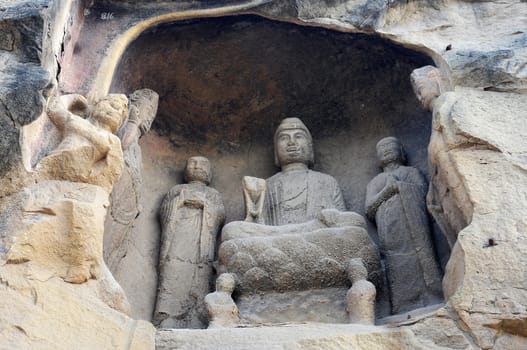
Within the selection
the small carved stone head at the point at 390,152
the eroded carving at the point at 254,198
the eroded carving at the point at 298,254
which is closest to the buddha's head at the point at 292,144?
the eroded carving at the point at 254,198

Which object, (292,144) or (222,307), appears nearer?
(222,307)

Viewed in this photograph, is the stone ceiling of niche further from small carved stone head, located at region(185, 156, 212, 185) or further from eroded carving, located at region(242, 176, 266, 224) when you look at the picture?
eroded carving, located at region(242, 176, 266, 224)

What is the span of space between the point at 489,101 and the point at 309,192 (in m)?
1.44

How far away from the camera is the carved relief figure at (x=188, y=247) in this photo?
481 cm

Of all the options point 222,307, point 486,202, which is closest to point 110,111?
point 222,307

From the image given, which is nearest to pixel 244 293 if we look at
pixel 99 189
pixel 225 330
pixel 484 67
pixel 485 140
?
pixel 225 330

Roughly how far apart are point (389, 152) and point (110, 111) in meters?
2.07

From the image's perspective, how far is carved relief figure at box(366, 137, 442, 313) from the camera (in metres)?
4.71

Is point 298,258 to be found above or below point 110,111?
below

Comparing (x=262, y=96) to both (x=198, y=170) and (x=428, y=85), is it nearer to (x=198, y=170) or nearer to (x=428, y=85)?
(x=198, y=170)

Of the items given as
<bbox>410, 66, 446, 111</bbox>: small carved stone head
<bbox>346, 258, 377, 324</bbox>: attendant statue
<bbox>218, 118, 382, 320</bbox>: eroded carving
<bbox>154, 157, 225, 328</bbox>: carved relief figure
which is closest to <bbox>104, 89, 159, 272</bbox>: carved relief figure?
<bbox>154, 157, 225, 328</bbox>: carved relief figure

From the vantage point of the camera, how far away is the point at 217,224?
17.6ft

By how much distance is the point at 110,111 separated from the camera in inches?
186

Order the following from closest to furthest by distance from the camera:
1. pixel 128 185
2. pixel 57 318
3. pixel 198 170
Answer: pixel 57 318 → pixel 128 185 → pixel 198 170
